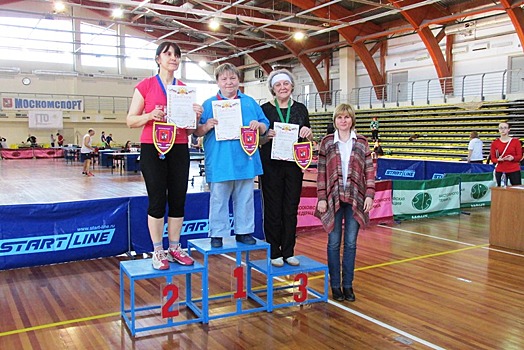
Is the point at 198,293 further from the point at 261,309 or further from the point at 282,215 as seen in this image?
the point at 282,215

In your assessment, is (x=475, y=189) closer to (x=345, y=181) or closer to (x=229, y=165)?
(x=345, y=181)

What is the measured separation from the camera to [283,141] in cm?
349

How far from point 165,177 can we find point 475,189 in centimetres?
715

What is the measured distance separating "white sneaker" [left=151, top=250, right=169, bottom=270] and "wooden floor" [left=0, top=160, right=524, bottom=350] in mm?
448

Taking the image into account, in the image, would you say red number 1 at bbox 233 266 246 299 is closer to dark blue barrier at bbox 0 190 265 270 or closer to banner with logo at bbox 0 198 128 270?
dark blue barrier at bbox 0 190 265 270

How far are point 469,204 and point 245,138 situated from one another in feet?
21.7

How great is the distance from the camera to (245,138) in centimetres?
331

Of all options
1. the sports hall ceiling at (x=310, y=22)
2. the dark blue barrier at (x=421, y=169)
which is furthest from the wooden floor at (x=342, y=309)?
the sports hall ceiling at (x=310, y=22)

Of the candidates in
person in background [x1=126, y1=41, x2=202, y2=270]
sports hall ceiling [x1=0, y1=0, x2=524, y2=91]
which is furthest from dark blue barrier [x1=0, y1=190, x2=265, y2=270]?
sports hall ceiling [x1=0, y1=0, x2=524, y2=91]

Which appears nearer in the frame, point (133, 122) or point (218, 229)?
point (133, 122)

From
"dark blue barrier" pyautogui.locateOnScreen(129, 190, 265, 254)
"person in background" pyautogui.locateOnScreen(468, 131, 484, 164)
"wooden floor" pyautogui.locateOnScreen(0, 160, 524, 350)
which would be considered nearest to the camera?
"wooden floor" pyautogui.locateOnScreen(0, 160, 524, 350)

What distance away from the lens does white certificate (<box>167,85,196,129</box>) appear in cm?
305

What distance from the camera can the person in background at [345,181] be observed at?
3.56m

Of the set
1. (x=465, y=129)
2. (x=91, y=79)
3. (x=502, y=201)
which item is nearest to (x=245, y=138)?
(x=502, y=201)
